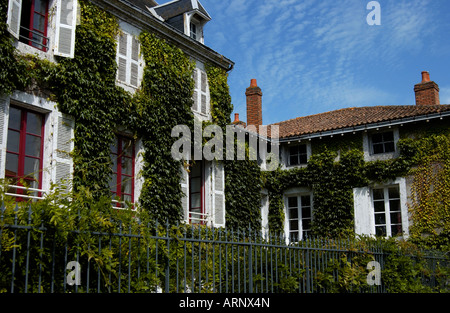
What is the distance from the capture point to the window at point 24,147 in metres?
9.17

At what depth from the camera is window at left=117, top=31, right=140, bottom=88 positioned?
460 inches

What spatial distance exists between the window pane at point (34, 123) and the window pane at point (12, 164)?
671 millimetres

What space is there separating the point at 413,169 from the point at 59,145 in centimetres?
1133

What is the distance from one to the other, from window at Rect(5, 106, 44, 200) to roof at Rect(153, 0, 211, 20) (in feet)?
21.4

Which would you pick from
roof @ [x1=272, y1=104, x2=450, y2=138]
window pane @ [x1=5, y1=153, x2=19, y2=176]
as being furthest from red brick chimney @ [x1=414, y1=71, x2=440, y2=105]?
window pane @ [x1=5, y1=153, x2=19, y2=176]

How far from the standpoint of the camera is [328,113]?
20.7 meters

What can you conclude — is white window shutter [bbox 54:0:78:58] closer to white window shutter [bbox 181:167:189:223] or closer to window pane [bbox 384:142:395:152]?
white window shutter [bbox 181:167:189:223]

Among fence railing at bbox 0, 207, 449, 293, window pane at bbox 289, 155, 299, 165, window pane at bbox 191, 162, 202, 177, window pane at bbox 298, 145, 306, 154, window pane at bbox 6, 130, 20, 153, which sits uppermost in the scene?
window pane at bbox 298, 145, 306, 154

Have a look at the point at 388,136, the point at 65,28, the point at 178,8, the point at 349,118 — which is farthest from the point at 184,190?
the point at 349,118

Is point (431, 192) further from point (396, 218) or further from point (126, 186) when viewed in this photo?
point (126, 186)

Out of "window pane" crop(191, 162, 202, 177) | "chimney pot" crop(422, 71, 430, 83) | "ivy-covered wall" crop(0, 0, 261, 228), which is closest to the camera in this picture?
"ivy-covered wall" crop(0, 0, 261, 228)

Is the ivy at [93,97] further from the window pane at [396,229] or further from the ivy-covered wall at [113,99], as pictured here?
the window pane at [396,229]
